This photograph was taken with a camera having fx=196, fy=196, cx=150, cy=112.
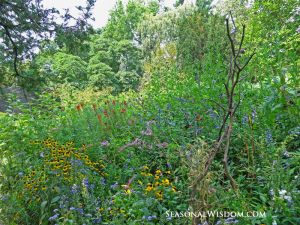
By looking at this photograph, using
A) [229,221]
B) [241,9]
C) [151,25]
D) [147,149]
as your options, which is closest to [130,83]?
[151,25]

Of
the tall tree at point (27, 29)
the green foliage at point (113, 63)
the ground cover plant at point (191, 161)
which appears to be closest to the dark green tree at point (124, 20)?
the green foliage at point (113, 63)

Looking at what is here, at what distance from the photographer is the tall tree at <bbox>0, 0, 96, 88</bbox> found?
12.1ft

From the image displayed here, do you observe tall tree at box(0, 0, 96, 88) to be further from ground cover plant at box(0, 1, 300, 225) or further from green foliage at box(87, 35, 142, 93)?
green foliage at box(87, 35, 142, 93)

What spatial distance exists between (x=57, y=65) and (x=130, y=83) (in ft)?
23.6

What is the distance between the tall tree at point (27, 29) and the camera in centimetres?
368

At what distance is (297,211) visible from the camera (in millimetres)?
1164

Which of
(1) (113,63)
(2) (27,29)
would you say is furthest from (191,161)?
(1) (113,63)

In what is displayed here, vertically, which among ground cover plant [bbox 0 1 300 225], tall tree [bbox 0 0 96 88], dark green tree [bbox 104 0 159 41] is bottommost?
ground cover plant [bbox 0 1 300 225]

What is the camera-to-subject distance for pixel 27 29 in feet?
12.7

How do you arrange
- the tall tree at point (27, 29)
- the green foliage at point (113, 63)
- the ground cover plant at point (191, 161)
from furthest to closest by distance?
the green foliage at point (113, 63) → the tall tree at point (27, 29) → the ground cover plant at point (191, 161)

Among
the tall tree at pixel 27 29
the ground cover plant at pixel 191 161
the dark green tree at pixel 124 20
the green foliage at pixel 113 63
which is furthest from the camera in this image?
the dark green tree at pixel 124 20

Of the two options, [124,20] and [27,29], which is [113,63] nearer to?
[124,20]

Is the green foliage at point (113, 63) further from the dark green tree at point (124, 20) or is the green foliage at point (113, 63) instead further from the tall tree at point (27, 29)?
the tall tree at point (27, 29)

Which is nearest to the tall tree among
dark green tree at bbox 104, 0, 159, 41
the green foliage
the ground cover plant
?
the ground cover plant
